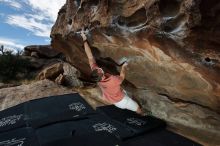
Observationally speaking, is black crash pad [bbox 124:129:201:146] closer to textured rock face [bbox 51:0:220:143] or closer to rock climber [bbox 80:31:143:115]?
textured rock face [bbox 51:0:220:143]

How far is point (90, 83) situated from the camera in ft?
37.5

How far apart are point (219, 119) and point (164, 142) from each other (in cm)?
124

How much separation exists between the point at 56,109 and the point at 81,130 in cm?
173

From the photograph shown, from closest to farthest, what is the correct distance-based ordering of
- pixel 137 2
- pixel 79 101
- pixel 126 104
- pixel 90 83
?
pixel 137 2 < pixel 126 104 < pixel 79 101 < pixel 90 83

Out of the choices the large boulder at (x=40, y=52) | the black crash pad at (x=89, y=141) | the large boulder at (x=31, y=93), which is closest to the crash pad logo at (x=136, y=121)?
the black crash pad at (x=89, y=141)

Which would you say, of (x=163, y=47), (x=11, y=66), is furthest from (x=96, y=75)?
(x=11, y=66)

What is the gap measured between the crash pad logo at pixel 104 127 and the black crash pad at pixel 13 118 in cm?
159

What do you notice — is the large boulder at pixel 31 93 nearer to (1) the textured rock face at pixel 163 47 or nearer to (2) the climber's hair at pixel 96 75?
(2) the climber's hair at pixel 96 75

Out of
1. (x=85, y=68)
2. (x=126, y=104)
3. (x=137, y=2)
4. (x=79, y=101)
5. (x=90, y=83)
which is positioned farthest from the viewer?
(x=90, y=83)

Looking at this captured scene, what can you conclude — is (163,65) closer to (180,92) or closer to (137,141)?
(180,92)

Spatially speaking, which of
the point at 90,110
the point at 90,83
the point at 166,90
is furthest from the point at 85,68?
the point at 166,90

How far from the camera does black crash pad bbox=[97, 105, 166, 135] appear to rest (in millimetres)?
7045

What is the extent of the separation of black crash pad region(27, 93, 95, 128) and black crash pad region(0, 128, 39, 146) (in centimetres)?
31

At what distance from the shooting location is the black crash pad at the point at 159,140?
6.43 metres
